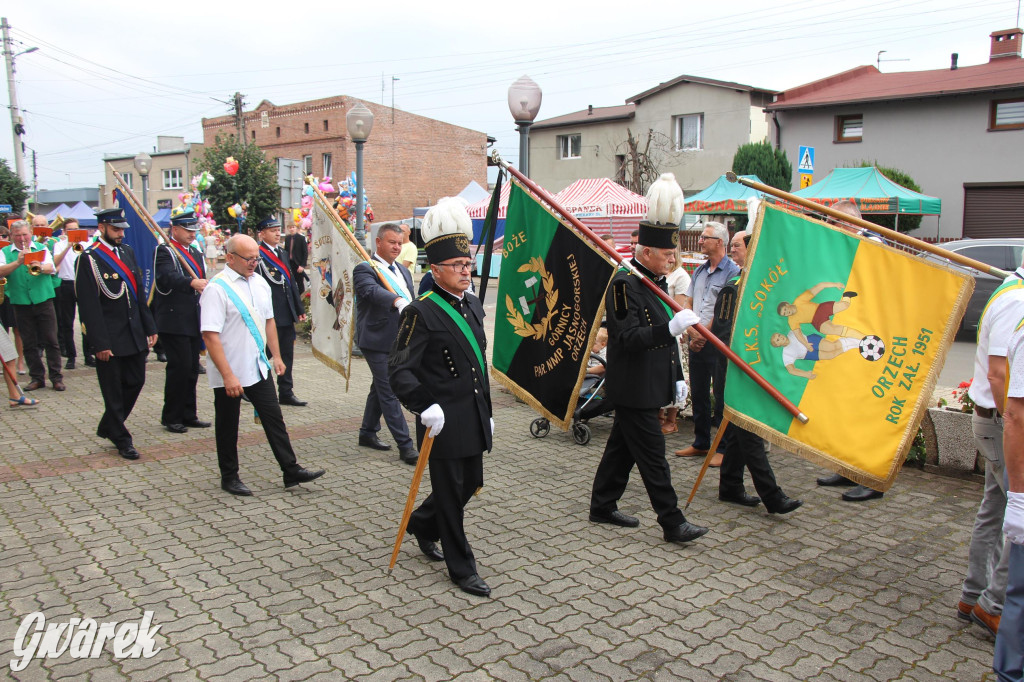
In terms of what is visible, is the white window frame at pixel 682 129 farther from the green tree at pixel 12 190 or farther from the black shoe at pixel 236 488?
the black shoe at pixel 236 488

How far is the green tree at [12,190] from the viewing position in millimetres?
30188

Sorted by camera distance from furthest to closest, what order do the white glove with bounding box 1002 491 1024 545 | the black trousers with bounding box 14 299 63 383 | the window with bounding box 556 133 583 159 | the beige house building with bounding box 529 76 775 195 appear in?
the window with bounding box 556 133 583 159, the beige house building with bounding box 529 76 775 195, the black trousers with bounding box 14 299 63 383, the white glove with bounding box 1002 491 1024 545

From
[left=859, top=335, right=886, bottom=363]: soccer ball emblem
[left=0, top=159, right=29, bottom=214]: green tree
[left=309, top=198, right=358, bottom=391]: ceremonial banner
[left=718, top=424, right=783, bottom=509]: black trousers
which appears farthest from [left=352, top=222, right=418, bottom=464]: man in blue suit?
[left=0, top=159, right=29, bottom=214]: green tree

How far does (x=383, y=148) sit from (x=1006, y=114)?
31.4 m

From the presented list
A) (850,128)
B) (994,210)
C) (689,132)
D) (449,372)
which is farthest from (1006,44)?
(449,372)

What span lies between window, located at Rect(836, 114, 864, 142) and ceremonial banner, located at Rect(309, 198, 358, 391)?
25755mm

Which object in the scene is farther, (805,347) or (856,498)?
(856,498)

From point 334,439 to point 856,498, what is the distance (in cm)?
468

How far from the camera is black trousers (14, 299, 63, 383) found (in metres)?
9.36

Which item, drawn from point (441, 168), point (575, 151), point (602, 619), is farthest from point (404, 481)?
point (441, 168)

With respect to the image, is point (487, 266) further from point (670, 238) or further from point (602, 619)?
point (602, 619)

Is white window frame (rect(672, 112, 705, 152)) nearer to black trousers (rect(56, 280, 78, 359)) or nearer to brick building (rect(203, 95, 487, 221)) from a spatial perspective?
brick building (rect(203, 95, 487, 221))

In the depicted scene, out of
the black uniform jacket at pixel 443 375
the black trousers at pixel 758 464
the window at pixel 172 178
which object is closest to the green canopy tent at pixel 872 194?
the black trousers at pixel 758 464

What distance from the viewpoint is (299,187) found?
1361 cm
